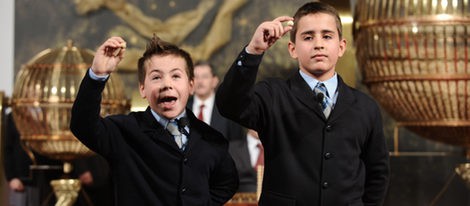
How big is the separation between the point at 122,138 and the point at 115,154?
49 millimetres

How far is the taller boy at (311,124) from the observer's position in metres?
2.63

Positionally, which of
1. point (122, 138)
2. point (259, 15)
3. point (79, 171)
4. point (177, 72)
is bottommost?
point (79, 171)

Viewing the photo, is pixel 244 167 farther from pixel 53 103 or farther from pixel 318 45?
pixel 318 45

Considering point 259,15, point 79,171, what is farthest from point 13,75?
point 259,15

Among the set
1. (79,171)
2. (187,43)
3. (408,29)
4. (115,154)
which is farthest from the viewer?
(187,43)

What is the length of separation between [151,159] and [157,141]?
0.17 feet

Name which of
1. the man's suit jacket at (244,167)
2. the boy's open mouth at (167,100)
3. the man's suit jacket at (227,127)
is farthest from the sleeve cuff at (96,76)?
the man's suit jacket at (227,127)

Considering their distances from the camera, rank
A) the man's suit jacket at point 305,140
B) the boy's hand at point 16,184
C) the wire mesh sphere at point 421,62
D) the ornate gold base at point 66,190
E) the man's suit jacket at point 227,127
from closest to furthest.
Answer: the man's suit jacket at point 305,140, the wire mesh sphere at point 421,62, the ornate gold base at point 66,190, the man's suit jacket at point 227,127, the boy's hand at point 16,184

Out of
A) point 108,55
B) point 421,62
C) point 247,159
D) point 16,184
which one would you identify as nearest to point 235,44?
point 247,159

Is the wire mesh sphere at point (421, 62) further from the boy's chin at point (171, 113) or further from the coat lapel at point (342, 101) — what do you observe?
the boy's chin at point (171, 113)

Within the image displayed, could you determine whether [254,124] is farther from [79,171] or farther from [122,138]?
[79,171]

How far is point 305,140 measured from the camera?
2.65m

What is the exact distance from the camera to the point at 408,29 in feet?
12.9

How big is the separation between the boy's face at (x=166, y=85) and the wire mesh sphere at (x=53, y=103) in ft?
6.09
